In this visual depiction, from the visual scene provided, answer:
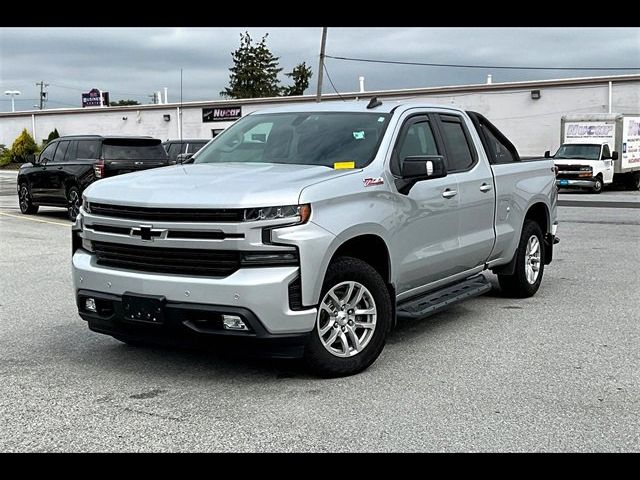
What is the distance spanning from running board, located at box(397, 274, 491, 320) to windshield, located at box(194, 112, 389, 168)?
1187 millimetres

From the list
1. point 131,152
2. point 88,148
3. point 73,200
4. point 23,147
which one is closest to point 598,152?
point 131,152

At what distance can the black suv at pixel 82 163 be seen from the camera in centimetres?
1612

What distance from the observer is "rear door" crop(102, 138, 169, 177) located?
16.0m

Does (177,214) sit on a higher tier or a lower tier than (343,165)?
lower

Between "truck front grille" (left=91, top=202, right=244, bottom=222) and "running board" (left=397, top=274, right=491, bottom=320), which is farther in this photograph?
"running board" (left=397, top=274, right=491, bottom=320)

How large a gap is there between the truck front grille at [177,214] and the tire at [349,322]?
2.56ft

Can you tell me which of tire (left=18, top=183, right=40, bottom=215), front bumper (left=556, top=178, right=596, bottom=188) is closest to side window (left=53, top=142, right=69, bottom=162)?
tire (left=18, top=183, right=40, bottom=215)

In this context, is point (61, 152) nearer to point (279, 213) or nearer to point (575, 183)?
point (279, 213)

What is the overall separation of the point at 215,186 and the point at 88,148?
12.2 meters

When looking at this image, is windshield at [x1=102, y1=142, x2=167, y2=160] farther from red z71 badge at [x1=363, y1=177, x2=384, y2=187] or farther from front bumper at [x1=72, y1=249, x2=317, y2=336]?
front bumper at [x1=72, y1=249, x2=317, y2=336]

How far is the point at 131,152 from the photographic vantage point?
54.1 feet
